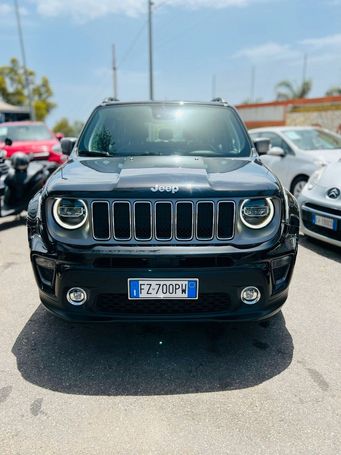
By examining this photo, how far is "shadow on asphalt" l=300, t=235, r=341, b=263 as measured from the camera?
5195 millimetres

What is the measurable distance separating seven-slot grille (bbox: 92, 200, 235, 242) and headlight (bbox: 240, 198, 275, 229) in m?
0.09

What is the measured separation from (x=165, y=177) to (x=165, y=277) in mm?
634

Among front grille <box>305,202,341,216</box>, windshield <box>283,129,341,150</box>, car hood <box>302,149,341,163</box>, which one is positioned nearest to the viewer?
front grille <box>305,202,341,216</box>

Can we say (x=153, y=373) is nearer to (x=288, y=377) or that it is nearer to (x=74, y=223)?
(x=288, y=377)

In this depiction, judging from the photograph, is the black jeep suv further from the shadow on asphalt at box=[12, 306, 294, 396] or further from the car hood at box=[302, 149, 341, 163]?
the car hood at box=[302, 149, 341, 163]

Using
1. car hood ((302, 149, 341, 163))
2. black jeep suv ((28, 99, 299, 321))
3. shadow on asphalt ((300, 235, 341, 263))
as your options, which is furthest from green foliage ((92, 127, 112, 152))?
car hood ((302, 149, 341, 163))

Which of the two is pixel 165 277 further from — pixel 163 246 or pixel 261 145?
pixel 261 145

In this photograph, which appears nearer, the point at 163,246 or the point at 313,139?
the point at 163,246

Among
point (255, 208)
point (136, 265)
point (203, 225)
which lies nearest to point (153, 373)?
point (136, 265)

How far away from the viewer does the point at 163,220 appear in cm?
260

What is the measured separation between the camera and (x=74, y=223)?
2.64 metres

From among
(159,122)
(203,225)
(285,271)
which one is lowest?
(285,271)

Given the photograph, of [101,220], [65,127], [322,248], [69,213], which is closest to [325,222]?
[322,248]

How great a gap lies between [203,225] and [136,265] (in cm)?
47
